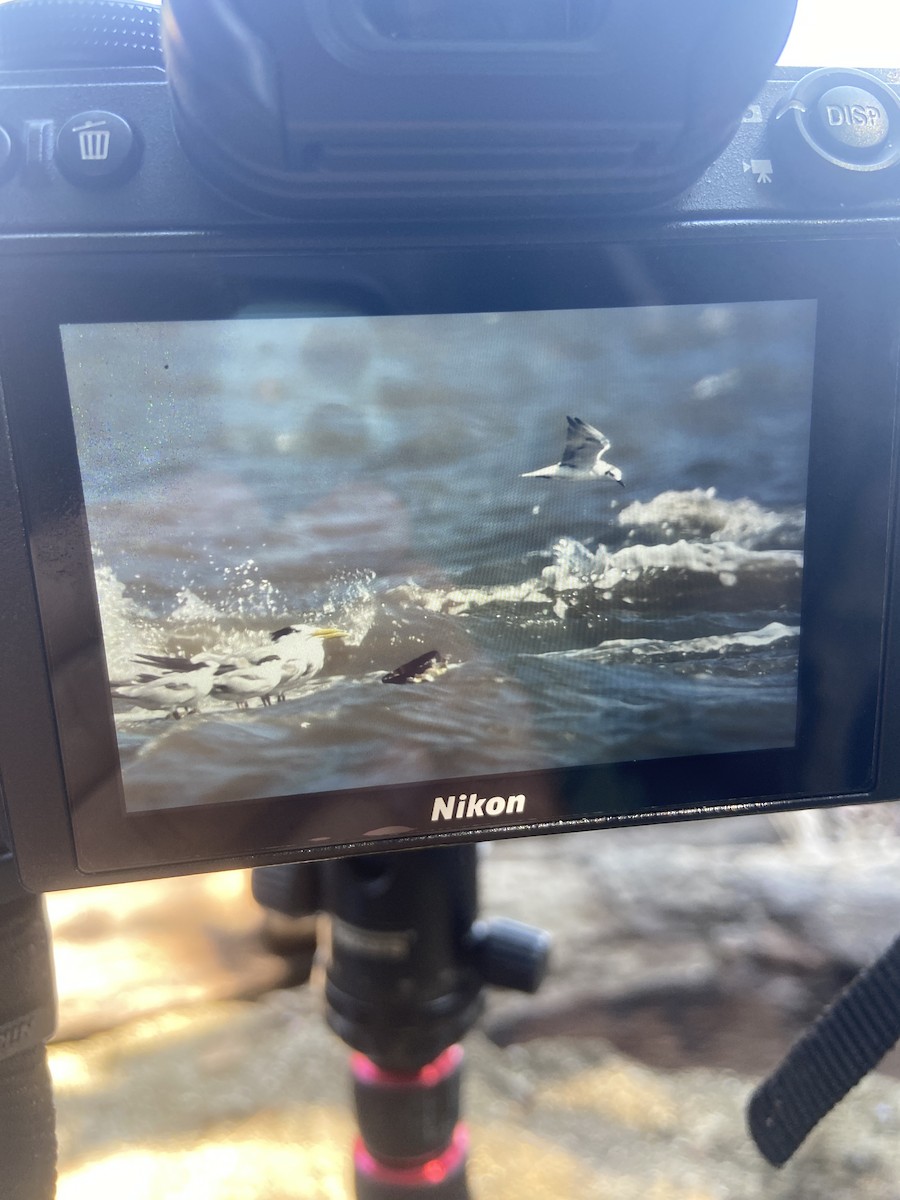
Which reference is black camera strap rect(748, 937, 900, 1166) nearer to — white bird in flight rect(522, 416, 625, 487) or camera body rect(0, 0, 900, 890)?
camera body rect(0, 0, 900, 890)

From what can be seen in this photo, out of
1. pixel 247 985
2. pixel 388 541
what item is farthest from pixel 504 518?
pixel 247 985

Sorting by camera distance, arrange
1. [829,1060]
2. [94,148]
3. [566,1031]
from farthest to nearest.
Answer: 1. [566,1031]
2. [829,1060]
3. [94,148]

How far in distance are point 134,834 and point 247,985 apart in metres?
0.36

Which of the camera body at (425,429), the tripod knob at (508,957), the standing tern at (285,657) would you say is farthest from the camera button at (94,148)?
the tripod knob at (508,957)

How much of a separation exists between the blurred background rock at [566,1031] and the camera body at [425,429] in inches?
7.7

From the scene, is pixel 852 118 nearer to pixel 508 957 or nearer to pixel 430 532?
pixel 430 532

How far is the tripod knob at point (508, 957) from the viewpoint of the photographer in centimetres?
42

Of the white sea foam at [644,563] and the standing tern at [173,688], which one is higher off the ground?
the white sea foam at [644,563]

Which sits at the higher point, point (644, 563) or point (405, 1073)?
point (644, 563)

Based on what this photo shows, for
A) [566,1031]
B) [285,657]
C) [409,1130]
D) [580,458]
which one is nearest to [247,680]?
[285,657]

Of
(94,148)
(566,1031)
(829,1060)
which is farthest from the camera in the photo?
(566,1031)

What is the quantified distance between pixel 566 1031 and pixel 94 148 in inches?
22.7

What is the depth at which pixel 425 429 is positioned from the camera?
31cm

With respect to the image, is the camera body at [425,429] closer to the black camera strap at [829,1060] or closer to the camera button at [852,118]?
the camera button at [852,118]
